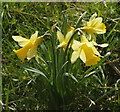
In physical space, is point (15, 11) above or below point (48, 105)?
above

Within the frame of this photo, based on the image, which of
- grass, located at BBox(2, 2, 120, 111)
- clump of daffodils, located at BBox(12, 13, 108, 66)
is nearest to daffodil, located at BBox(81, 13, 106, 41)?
clump of daffodils, located at BBox(12, 13, 108, 66)

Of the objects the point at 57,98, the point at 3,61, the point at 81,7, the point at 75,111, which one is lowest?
the point at 75,111

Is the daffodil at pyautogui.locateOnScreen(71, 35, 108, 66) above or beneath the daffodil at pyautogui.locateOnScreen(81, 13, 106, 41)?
beneath

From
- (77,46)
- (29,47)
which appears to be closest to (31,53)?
(29,47)

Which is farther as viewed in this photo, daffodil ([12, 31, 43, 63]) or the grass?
the grass

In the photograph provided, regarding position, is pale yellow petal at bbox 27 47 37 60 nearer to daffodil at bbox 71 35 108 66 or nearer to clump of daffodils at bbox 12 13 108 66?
clump of daffodils at bbox 12 13 108 66

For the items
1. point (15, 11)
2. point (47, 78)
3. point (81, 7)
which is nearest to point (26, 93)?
point (47, 78)

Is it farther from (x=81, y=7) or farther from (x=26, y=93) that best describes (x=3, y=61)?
(x=81, y=7)

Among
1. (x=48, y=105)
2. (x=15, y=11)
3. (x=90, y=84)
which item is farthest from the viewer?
(x=15, y=11)

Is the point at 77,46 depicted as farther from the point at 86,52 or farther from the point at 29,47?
the point at 29,47
